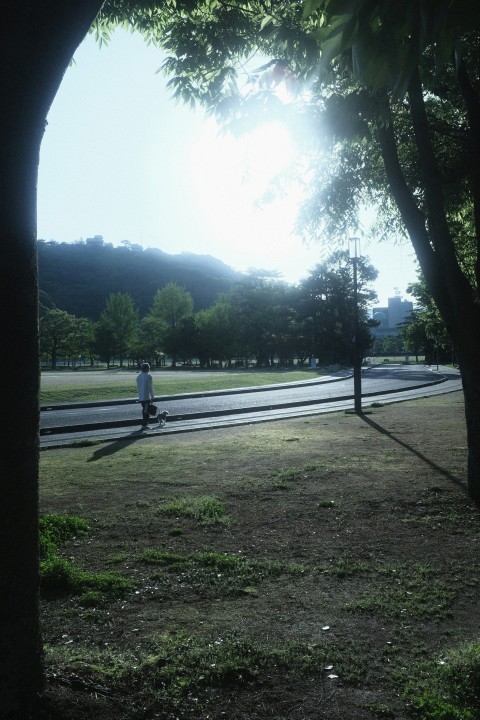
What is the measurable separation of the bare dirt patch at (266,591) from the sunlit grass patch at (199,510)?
0.16 feet

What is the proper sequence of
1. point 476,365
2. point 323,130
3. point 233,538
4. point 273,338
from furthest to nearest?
point 273,338 < point 476,365 < point 323,130 < point 233,538

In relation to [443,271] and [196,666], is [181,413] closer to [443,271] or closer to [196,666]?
[443,271]

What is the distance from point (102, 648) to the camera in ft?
10.8

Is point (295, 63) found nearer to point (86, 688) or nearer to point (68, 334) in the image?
point (86, 688)

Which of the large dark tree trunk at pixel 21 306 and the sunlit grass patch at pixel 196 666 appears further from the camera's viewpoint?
the sunlit grass patch at pixel 196 666

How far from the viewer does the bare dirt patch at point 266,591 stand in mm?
2836

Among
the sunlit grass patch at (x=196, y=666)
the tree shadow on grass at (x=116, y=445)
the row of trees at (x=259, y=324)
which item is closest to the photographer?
the sunlit grass patch at (x=196, y=666)

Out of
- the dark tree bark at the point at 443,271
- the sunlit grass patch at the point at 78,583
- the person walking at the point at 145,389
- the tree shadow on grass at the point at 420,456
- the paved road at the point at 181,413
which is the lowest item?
the paved road at the point at 181,413

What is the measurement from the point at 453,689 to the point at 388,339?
597 ft

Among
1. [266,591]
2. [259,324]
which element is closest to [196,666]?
[266,591]

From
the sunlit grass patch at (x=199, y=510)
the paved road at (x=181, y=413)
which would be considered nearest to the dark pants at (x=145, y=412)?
the paved road at (x=181, y=413)

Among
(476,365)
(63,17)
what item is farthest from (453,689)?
(476,365)

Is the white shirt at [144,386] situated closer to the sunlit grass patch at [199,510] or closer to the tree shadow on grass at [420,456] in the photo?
the tree shadow on grass at [420,456]

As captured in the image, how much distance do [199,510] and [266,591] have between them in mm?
2221
